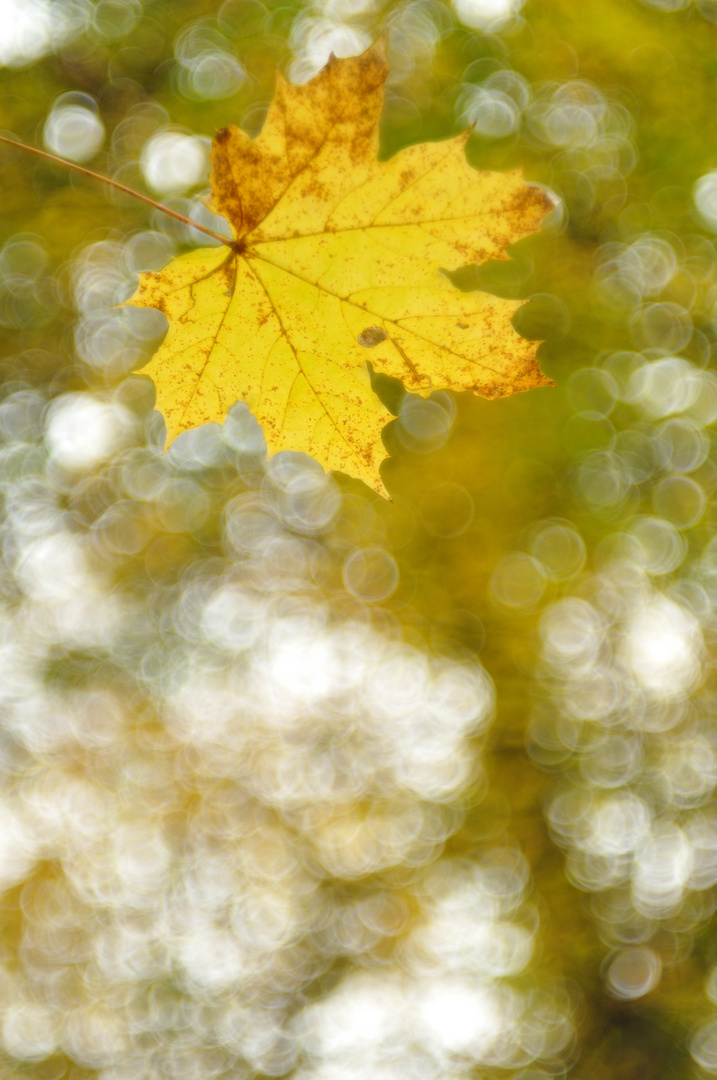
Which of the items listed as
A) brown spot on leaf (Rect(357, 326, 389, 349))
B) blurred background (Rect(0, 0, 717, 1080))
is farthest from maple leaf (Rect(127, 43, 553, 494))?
blurred background (Rect(0, 0, 717, 1080))

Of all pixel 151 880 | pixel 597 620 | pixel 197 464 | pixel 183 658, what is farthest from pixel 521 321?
pixel 151 880

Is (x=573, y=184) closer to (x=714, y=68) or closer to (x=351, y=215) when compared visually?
(x=714, y=68)

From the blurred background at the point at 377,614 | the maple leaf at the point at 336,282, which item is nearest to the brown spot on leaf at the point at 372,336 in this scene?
the maple leaf at the point at 336,282

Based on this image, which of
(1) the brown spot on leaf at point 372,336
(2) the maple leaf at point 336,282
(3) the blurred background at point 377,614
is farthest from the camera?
(3) the blurred background at point 377,614

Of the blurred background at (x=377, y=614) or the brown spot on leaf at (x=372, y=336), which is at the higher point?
the brown spot on leaf at (x=372, y=336)

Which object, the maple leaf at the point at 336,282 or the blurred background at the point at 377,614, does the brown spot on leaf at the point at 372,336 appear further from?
the blurred background at the point at 377,614

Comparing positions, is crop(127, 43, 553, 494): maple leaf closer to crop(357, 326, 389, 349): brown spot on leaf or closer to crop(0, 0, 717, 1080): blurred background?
crop(357, 326, 389, 349): brown spot on leaf

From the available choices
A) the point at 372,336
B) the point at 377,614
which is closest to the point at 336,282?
the point at 372,336
